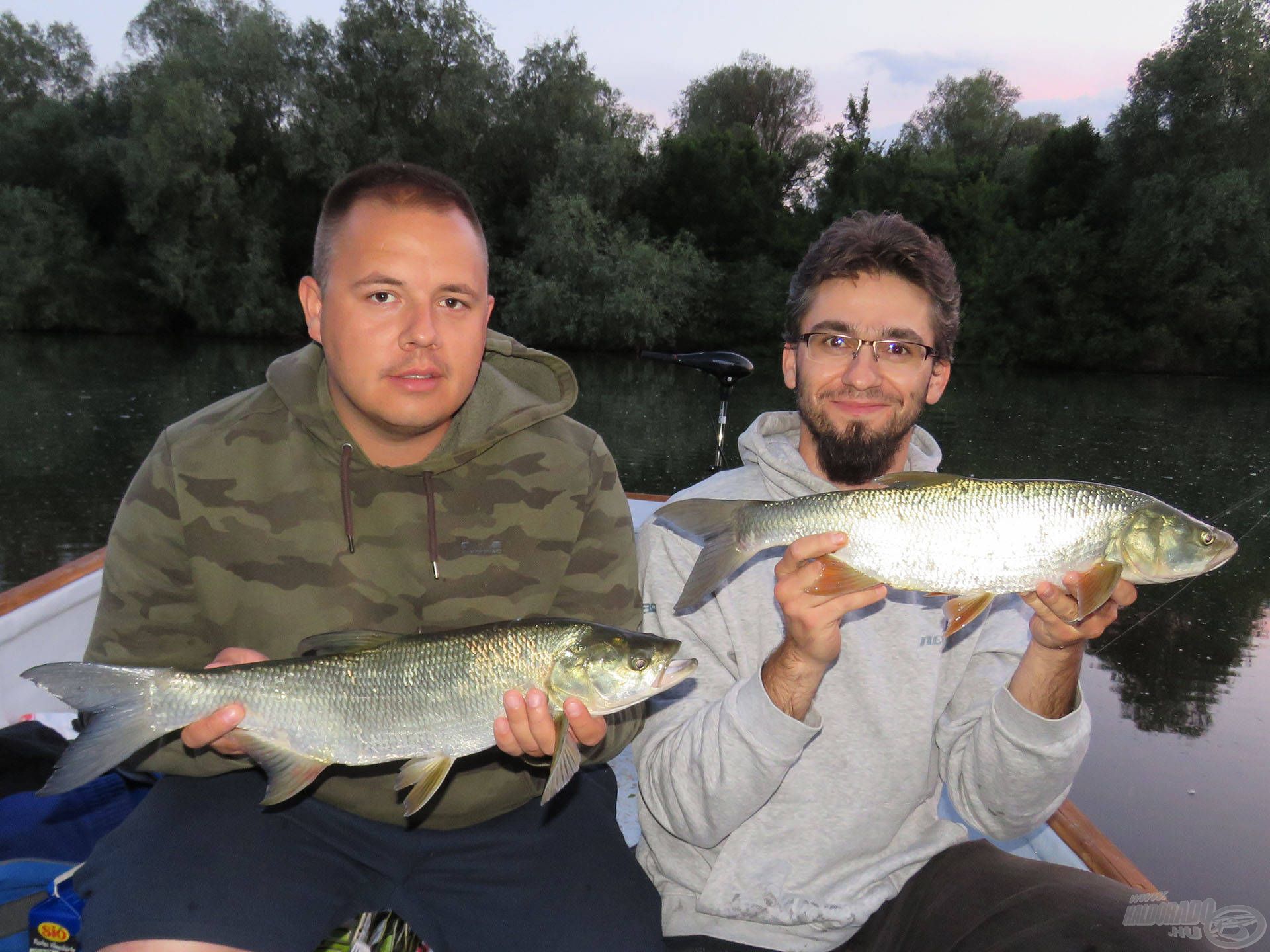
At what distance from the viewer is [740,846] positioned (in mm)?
2297

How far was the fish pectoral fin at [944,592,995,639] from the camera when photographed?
2289 mm

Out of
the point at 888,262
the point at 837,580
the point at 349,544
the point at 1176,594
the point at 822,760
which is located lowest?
the point at 1176,594

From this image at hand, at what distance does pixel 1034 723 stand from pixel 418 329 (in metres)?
1.77

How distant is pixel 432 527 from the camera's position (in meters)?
2.44

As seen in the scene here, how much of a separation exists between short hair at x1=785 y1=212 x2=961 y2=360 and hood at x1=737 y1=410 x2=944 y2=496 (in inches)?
11.5

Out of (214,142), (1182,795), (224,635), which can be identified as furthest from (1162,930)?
(214,142)

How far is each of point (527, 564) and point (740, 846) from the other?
2.92ft

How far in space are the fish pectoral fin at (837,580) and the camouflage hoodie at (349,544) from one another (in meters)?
0.58

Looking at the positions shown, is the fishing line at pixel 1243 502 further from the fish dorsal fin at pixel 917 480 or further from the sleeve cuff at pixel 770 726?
the sleeve cuff at pixel 770 726

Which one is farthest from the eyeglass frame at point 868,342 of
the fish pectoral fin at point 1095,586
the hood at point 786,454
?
the fish pectoral fin at point 1095,586

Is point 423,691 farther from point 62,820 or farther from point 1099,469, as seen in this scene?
point 1099,469

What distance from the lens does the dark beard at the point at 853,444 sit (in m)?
2.61

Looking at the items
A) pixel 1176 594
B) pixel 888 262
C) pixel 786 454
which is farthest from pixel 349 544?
pixel 1176 594

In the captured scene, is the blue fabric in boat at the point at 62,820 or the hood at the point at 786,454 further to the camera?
the hood at the point at 786,454
